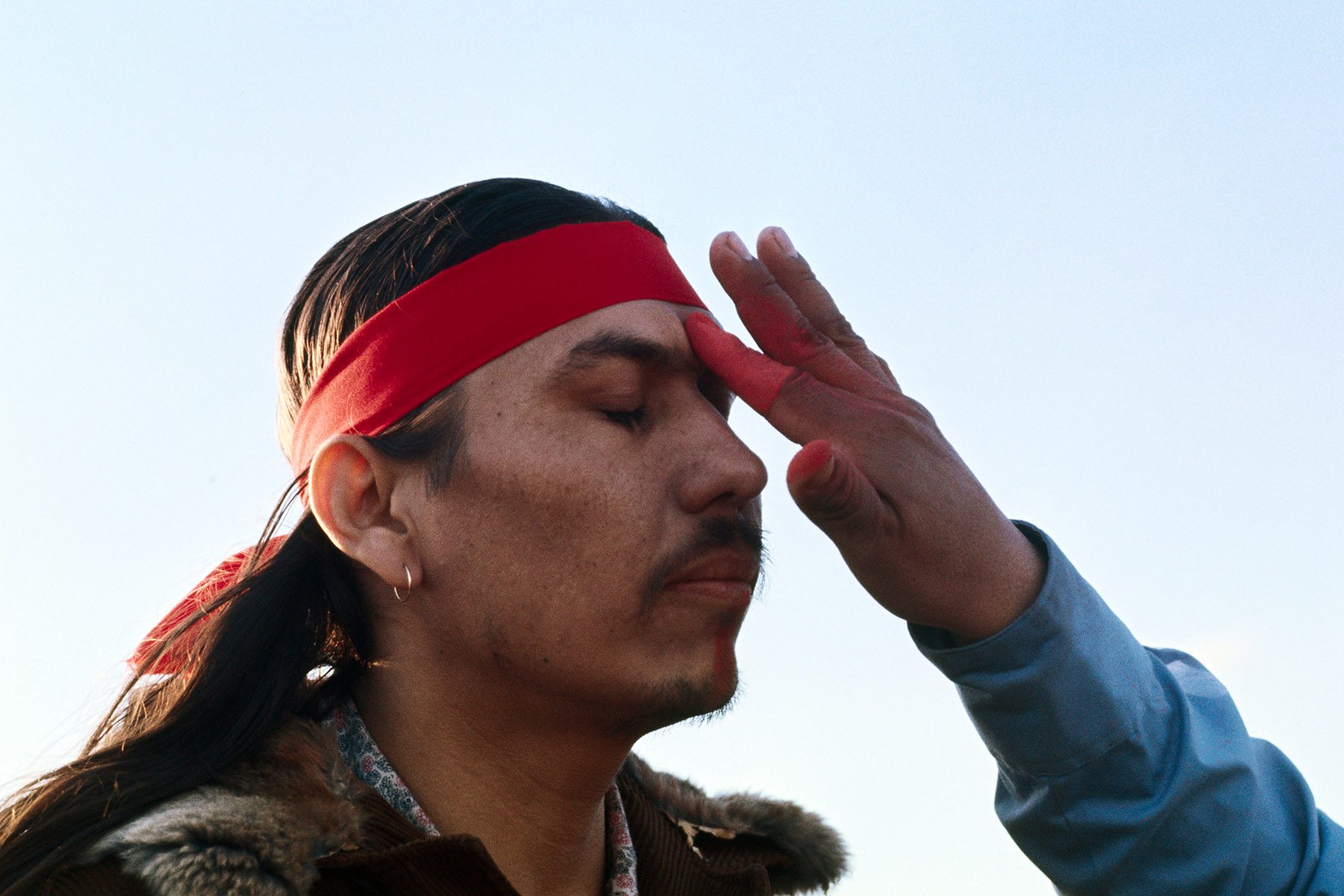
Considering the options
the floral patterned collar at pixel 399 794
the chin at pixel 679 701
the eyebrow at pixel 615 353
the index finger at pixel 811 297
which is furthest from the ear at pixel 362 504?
the index finger at pixel 811 297

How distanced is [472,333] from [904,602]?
1.20 m

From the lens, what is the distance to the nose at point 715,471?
2.78 m

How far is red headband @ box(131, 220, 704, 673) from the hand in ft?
0.81

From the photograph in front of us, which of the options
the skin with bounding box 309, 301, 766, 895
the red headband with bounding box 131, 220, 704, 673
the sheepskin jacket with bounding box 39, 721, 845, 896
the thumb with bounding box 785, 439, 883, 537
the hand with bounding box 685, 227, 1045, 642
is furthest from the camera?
the red headband with bounding box 131, 220, 704, 673

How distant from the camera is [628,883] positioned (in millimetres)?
3008

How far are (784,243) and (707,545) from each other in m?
0.81

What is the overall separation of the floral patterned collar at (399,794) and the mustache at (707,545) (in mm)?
664

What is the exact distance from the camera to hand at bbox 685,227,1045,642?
2824 mm

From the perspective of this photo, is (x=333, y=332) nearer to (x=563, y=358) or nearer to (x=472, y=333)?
(x=472, y=333)

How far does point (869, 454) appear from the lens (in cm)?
283

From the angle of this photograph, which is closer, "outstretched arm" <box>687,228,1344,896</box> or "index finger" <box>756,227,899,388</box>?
"outstretched arm" <box>687,228,1344,896</box>

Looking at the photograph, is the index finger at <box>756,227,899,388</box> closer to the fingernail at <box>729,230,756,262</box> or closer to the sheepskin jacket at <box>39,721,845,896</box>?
the fingernail at <box>729,230,756,262</box>

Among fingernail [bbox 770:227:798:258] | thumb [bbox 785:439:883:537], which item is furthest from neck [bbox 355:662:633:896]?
fingernail [bbox 770:227:798:258]

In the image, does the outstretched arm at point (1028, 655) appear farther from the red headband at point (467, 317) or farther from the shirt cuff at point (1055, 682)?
the red headband at point (467, 317)
